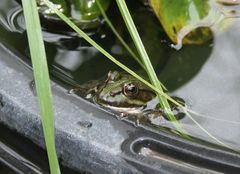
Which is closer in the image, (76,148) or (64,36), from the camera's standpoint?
(76,148)

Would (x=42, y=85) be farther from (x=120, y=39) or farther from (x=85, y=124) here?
(x=120, y=39)

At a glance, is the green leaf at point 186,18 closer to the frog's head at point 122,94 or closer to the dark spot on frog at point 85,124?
the frog's head at point 122,94

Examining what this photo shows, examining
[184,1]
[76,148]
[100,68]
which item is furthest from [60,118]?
[184,1]

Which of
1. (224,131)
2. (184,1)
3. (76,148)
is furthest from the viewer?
(184,1)

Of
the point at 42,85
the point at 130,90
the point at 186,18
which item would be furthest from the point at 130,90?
the point at 42,85

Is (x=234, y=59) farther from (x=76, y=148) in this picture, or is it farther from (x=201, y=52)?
(x=76, y=148)

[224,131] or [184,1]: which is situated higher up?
[184,1]
